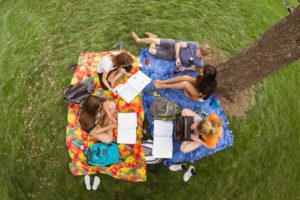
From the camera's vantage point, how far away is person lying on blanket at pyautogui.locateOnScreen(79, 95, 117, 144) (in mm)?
5664

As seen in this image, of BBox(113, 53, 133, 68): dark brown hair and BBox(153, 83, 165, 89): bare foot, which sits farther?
BBox(153, 83, 165, 89): bare foot

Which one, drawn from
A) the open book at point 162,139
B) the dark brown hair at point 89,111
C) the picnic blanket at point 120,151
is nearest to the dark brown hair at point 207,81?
the open book at point 162,139

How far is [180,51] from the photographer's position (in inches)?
269

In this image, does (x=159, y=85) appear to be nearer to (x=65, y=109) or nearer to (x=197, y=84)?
(x=197, y=84)

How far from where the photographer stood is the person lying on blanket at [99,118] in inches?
223

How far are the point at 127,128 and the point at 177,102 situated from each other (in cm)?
133

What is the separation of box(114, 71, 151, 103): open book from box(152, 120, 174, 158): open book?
0.87 meters

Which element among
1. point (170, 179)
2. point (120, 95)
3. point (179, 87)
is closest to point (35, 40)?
point (120, 95)

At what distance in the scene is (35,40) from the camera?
8.38m

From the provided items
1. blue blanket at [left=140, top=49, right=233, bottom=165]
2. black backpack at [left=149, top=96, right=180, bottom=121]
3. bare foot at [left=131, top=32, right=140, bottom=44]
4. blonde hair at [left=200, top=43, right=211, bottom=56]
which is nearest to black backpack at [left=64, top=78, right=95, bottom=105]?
blue blanket at [left=140, top=49, right=233, bottom=165]

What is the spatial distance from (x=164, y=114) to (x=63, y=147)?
2466 mm

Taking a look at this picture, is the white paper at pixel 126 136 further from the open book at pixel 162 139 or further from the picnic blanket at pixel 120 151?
the open book at pixel 162 139

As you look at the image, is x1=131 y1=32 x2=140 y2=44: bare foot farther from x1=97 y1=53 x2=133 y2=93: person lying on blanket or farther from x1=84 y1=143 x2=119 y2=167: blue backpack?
x1=84 y1=143 x2=119 y2=167: blue backpack

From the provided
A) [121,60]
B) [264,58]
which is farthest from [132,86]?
[264,58]
